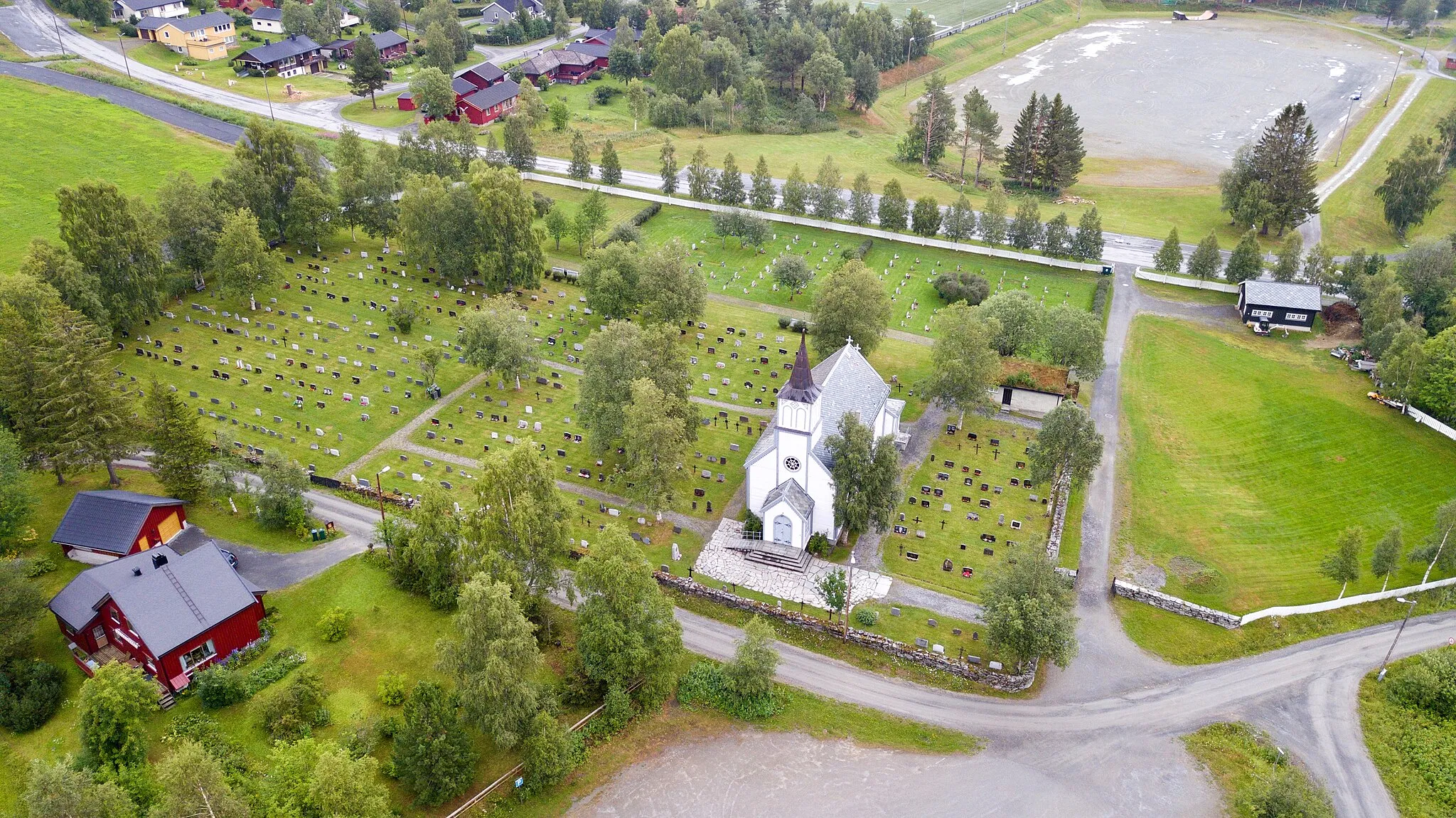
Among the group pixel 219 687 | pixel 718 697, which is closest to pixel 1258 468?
pixel 718 697

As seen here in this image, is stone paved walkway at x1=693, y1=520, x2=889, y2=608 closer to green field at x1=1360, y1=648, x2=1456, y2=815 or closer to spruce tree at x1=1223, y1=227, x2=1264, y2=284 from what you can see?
green field at x1=1360, y1=648, x2=1456, y2=815

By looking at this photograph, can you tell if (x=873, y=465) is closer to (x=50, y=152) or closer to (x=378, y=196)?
(x=378, y=196)

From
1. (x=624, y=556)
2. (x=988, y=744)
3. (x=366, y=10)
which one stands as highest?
(x=366, y=10)

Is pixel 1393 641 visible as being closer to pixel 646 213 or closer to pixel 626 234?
pixel 626 234

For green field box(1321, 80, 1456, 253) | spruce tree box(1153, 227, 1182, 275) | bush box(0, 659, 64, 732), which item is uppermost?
green field box(1321, 80, 1456, 253)

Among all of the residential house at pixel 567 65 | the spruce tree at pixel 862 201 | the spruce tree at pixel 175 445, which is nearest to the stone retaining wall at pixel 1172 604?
the spruce tree at pixel 175 445

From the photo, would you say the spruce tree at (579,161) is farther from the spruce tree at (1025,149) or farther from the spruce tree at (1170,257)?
the spruce tree at (1170,257)

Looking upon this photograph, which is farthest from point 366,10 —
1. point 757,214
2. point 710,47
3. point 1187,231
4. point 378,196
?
point 1187,231

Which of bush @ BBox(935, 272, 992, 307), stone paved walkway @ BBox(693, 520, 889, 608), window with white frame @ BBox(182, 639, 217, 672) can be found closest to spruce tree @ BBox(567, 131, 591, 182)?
bush @ BBox(935, 272, 992, 307)
